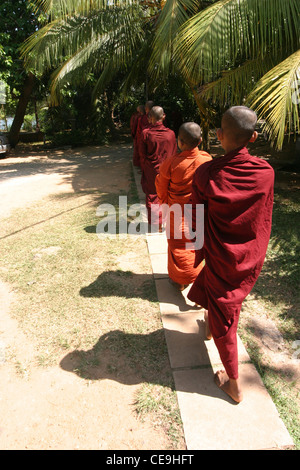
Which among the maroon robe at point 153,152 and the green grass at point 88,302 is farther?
the maroon robe at point 153,152

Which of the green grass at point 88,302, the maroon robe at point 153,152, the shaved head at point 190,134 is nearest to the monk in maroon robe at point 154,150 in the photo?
the maroon robe at point 153,152

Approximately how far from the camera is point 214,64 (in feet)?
15.3

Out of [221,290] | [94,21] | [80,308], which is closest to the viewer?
[221,290]

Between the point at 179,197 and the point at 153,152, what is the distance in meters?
1.82

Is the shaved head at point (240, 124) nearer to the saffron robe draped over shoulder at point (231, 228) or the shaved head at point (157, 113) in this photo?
the saffron robe draped over shoulder at point (231, 228)

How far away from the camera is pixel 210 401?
91.0 inches

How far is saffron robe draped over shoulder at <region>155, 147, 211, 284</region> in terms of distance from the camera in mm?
3115

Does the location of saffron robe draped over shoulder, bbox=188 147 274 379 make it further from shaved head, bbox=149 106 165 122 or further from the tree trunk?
the tree trunk

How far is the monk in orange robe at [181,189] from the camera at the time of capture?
3078 millimetres

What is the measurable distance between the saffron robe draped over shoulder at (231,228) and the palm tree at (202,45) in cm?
170

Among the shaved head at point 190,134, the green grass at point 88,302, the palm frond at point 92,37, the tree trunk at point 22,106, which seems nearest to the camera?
the green grass at point 88,302
